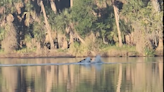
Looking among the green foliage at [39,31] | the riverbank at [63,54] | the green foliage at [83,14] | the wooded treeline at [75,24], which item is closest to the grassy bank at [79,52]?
the riverbank at [63,54]

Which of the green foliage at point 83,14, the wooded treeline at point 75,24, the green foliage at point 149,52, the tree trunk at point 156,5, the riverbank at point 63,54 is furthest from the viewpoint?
the green foliage at point 83,14

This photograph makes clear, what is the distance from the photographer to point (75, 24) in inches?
2311

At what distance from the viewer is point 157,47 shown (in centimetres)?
5425

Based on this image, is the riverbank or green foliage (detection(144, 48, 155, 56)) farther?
A: the riverbank

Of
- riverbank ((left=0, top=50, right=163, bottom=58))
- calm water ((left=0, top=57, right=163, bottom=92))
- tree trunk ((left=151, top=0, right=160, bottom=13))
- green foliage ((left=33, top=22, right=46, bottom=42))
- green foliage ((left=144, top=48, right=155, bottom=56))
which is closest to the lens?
calm water ((left=0, top=57, right=163, bottom=92))

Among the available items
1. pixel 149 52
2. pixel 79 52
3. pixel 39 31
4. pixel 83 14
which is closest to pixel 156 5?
pixel 149 52

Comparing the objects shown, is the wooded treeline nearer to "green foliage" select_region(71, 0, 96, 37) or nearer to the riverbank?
"green foliage" select_region(71, 0, 96, 37)

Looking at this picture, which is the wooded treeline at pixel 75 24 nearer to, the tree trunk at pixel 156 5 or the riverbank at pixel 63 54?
the tree trunk at pixel 156 5

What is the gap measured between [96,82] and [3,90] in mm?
4705

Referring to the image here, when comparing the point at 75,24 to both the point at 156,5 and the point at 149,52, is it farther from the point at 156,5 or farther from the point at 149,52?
the point at 149,52

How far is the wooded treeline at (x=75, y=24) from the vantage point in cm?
5459

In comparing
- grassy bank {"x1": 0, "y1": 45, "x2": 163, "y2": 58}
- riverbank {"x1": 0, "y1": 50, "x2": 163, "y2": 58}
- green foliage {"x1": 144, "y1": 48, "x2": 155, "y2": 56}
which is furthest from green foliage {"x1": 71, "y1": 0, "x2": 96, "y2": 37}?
green foliage {"x1": 144, "y1": 48, "x2": 155, "y2": 56}

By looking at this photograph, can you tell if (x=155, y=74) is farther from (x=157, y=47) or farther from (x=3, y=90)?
(x=157, y=47)

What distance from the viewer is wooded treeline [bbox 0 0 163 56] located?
179 feet
